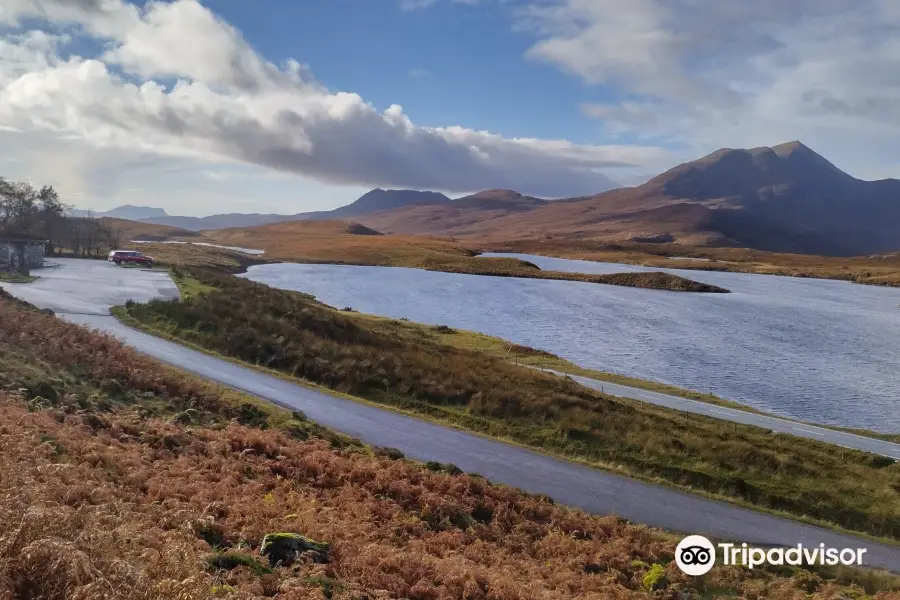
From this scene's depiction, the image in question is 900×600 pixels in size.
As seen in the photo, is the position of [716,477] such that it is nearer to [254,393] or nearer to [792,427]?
[792,427]

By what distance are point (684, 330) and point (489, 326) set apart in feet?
73.1

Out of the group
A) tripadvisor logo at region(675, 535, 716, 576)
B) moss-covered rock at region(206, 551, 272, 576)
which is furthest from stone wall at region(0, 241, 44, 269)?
tripadvisor logo at region(675, 535, 716, 576)

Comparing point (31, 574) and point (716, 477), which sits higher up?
point (31, 574)

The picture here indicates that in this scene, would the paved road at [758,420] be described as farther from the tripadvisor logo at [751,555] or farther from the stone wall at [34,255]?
the stone wall at [34,255]

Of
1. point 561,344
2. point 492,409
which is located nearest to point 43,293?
point 492,409

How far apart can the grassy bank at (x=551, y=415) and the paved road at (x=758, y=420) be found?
9.05 feet

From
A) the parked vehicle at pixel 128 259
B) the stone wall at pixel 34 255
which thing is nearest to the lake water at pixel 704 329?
the parked vehicle at pixel 128 259

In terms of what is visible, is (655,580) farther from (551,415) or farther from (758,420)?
(758,420)

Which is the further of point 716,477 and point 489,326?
A: point 489,326

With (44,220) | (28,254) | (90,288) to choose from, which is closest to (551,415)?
(90,288)

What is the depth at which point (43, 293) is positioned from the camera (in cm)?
4512

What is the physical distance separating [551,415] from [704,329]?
48562 millimetres

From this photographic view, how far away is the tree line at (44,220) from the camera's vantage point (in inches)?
3312

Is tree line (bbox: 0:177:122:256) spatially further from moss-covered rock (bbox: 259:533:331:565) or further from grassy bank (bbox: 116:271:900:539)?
moss-covered rock (bbox: 259:533:331:565)
